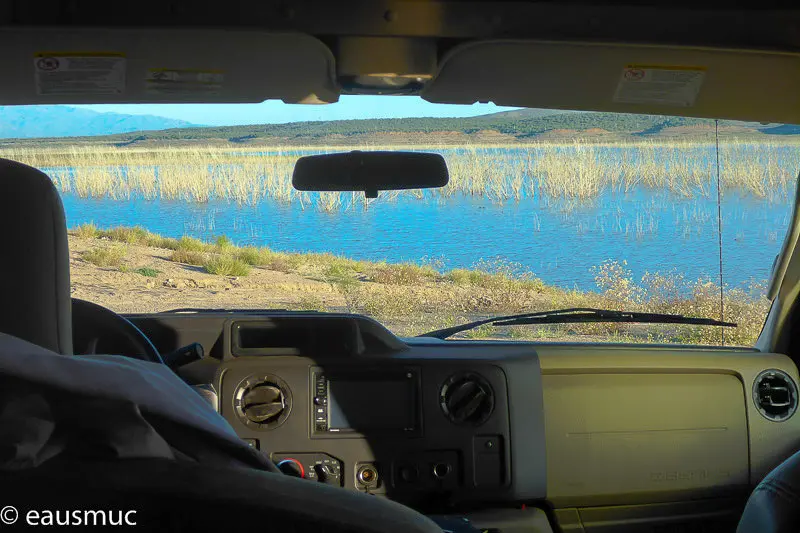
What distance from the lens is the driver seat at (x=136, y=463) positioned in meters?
1.18

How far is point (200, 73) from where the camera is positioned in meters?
3.34

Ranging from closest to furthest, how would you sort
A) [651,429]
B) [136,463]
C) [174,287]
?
1. [136,463]
2. [174,287]
3. [651,429]

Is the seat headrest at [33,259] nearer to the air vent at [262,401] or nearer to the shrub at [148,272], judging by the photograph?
the shrub at [148,272]

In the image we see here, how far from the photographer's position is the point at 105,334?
3178 mm

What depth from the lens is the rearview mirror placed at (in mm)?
3568

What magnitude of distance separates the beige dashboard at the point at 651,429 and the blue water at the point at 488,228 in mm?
597

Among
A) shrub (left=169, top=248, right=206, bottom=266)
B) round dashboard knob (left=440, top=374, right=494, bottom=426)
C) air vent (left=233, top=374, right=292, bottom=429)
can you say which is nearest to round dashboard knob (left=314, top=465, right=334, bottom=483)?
air vent (left=233, top=374, right=292, bottom=429)

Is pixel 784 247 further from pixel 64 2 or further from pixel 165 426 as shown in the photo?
pixel 165 426

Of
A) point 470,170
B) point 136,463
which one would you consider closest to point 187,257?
point 470,170

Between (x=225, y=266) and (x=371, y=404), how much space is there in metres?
0.91

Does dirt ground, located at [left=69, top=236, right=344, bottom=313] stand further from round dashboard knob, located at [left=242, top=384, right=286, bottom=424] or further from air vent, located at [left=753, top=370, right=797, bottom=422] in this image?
air vent, located at [left=753, top=370, right=797, bottom=422]

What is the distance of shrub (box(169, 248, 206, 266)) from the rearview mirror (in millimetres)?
456

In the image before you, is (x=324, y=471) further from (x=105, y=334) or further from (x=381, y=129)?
(x=381, y=129)

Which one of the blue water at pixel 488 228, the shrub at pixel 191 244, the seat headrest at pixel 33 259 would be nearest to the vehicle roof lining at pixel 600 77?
the blue water at pixel 488 228
